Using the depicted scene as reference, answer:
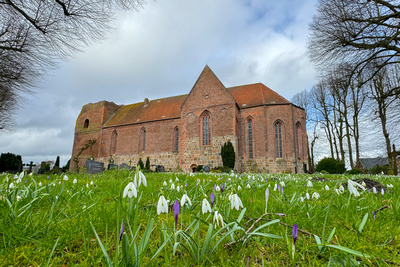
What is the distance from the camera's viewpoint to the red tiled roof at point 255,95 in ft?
80.4

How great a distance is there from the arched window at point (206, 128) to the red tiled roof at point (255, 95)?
402cm

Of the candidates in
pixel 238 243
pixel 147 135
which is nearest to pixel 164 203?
pixel 238 243

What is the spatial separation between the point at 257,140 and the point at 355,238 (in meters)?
22.1

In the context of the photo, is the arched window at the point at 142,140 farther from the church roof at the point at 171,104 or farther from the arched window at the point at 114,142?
the arched window at the point at 114,142

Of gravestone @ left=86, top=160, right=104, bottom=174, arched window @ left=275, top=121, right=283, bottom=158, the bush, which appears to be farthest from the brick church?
gravestone @ left=86, top=160, right=104, bottom=174

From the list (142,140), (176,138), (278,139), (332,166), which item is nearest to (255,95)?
(278,139)

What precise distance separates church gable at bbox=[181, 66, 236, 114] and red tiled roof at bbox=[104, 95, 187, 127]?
3751 millimetres

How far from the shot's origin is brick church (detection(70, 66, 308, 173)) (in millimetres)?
22891

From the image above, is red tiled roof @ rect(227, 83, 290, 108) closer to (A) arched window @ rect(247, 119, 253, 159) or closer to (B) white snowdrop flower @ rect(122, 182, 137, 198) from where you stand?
(A) arched window @ rect(247, 119, 253, 159)

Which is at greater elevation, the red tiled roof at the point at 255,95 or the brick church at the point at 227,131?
the red tiled roof at the point at 255,95

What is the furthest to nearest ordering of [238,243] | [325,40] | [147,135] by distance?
[147,135]
[325,40]
[238,243]

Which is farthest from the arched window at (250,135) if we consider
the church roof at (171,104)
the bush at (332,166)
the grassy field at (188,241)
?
the grassy field at (188,241)

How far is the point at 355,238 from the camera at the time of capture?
1.82 m

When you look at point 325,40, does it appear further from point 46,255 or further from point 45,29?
point 46,255
